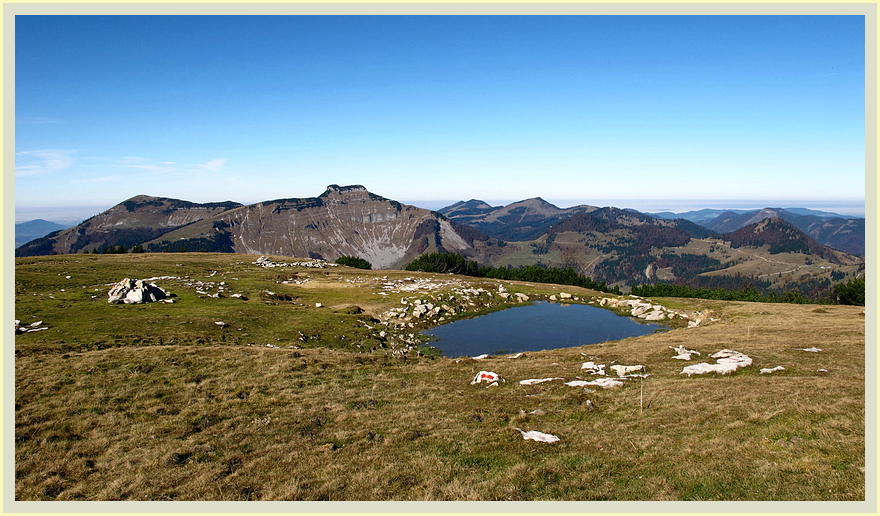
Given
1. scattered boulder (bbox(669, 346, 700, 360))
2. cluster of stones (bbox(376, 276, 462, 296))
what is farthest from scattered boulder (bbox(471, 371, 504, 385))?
cluster of stones (bbox(376, 276, 462, 296))

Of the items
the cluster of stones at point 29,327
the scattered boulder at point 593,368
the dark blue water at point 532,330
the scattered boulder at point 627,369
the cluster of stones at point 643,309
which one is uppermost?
the cluster of stones at point 29,327

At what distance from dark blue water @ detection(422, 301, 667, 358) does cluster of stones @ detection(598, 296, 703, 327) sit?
9.63ft

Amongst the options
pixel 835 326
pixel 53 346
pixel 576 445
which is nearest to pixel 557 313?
pixel 835 326

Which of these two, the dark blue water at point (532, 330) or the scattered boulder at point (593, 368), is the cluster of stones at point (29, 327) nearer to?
the dark blue water at point (532, 330)

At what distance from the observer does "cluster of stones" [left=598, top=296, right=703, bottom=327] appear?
7056 cm

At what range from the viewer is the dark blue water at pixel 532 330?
5425cm

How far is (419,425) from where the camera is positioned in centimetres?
2138

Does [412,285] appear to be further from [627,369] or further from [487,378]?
[627,369]

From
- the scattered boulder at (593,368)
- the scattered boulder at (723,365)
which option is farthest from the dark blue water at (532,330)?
the scattered boulder at (723,365)

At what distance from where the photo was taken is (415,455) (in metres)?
17.5

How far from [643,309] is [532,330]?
86.1ft

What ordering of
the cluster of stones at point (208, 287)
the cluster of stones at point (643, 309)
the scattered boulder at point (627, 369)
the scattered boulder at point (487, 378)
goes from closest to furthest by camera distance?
the scattered boulder at point (487, 378) → the scattered boulder at point (627, 369) → the cluster of stones at point (208, 287) → the cluster of stones at point (643, 309)

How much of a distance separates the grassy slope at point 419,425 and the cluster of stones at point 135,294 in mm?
15565

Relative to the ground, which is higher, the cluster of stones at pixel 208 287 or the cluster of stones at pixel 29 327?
the cluster of stones at pixel 208 287
